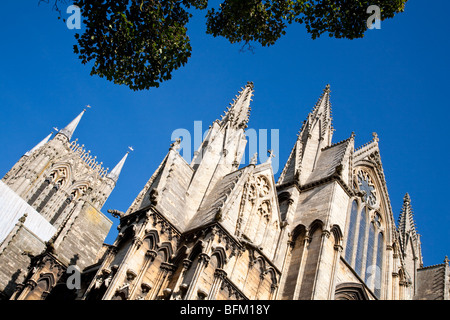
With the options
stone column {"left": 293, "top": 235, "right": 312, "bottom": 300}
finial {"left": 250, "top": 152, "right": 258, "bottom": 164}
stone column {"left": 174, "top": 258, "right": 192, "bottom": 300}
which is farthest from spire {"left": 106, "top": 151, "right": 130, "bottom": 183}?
stone column {"left": 174, "top": 258, "right": 192, "bottom": 300}

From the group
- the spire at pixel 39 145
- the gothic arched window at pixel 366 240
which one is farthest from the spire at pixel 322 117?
the spire at pixel 39 145

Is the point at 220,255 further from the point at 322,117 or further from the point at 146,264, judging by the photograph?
the point at 322,117

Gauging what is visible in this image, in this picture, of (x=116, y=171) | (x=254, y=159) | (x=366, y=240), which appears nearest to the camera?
(x=254, y=159)

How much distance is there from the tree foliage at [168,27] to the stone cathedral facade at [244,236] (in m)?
4.00

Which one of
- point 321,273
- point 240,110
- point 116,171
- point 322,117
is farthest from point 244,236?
point 116,171

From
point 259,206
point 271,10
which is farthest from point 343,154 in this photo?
point 271,10

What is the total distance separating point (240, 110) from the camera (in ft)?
63.3


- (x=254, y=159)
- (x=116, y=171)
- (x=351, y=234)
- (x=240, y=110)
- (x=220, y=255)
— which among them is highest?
(x=116, y=171)

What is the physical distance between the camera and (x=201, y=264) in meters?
11.4

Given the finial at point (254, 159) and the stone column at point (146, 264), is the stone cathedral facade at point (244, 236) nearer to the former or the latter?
the stone column at point (146, 264)

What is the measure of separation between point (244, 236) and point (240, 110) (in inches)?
260

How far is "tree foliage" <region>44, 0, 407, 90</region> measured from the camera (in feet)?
31.8

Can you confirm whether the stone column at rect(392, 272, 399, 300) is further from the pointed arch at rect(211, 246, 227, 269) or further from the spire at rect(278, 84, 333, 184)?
the pointed arch at rect(211, 246, 227, 269)
